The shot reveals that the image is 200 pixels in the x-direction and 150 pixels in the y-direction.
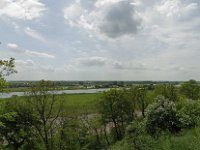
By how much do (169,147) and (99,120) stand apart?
39.2 meters

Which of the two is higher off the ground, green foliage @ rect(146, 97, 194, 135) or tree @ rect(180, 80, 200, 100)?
tree @ rect(180, 80, 200, 100)

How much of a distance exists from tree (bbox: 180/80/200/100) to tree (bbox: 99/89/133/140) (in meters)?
15.9

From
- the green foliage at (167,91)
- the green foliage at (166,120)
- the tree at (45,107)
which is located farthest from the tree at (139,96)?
the green foliage at (166,120)

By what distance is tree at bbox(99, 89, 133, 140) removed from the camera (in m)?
51.8

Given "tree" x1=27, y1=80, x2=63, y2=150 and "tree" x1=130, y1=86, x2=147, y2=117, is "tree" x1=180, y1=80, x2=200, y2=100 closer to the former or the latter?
"tree" x1=130, y1=86, x2=147, y2=117

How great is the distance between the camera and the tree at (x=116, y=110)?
170ft

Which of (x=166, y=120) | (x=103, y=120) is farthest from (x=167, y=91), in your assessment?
(x=166, y=120)

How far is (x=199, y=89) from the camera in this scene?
64188mm

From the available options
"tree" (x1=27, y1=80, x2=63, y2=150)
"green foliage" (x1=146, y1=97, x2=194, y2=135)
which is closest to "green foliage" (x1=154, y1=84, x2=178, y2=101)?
"tree" (x1=27, y1=80, x2=63, y2=150)

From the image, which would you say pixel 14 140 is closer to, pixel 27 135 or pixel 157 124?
pixel 27 135

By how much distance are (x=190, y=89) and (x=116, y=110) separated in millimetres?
19917

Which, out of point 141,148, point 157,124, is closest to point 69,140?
point 157,124

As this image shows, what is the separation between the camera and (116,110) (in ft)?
172

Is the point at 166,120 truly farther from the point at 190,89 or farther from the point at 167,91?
the point at 190,89
